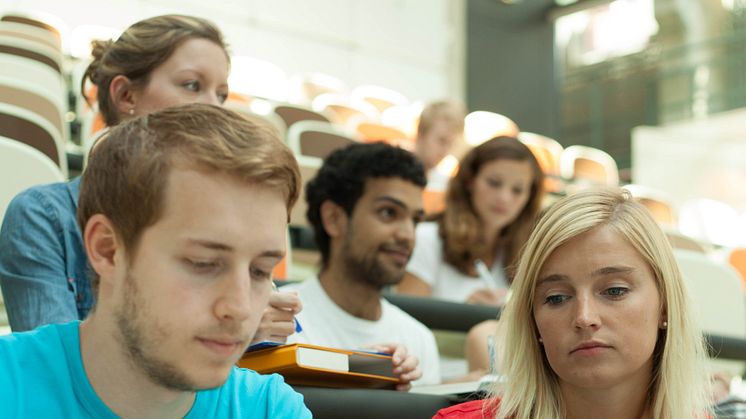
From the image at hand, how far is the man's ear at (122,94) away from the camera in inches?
53.5

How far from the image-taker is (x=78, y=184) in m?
1.26

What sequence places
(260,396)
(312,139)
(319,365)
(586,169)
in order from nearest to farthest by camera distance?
(260,396) < (319,365) < (312,139) < (586,169)

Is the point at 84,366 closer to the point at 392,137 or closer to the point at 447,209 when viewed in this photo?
the point at 447,209

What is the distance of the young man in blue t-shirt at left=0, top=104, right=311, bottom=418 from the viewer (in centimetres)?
75

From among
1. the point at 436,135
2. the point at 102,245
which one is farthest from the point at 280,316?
the point at 436,135

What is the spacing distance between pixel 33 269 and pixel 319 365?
39cm

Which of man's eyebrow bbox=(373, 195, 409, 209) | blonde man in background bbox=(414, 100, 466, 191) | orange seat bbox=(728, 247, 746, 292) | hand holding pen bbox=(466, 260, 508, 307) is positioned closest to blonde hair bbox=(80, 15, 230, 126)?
man's eyebrow bbox=(373, 195, 409, 209)

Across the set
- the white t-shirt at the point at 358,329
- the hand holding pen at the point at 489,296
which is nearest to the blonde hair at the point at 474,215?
the hand holding pen at the point at 489,296

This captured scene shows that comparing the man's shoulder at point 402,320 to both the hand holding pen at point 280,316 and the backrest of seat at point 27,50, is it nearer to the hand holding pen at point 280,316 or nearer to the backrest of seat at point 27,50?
the hand holding pen at point 280,316

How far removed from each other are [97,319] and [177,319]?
0.34ft

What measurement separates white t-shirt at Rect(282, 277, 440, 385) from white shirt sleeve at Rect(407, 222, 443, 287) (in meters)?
0.46

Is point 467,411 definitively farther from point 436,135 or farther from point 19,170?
point 436,135

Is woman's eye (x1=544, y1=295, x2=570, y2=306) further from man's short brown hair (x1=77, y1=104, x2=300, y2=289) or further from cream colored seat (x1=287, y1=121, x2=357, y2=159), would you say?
cream colored seat (x1=287, y1=121, x2=357, y2=159)

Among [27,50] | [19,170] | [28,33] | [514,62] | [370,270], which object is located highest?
[514,62]
